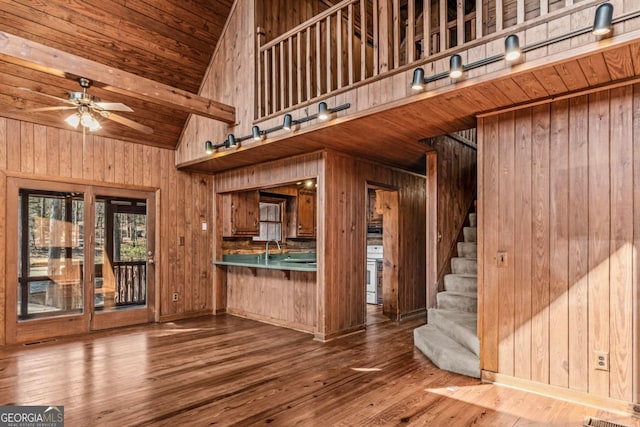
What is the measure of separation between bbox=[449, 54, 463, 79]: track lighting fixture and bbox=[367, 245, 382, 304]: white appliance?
15.9ft

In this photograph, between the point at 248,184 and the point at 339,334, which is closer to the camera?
the point at 339,334

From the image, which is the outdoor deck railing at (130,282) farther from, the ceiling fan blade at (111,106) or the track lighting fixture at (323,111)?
the track lighting fixture at (323,111)

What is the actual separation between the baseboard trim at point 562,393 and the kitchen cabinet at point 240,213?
4.40 metres

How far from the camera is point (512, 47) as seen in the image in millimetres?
2439

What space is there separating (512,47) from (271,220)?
560 cm

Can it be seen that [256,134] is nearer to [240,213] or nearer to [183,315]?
[240,213]

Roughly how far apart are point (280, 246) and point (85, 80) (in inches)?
184

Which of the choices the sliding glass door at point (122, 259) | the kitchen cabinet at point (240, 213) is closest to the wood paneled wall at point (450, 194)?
the kitchen cabinet at point (240, 213)

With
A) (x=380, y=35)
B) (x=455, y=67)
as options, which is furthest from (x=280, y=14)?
(x=455, y=67)

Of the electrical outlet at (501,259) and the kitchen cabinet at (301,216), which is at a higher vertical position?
the kitchen cabinet at (301,216)

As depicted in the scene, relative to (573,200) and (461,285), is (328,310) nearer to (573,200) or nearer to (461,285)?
(461,285)

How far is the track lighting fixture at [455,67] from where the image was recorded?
2.70 metres

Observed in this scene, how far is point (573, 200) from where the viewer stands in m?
2.95

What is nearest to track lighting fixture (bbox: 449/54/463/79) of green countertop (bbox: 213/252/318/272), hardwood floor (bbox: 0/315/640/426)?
hardwood floor (bbox: 0/315/640/426)
